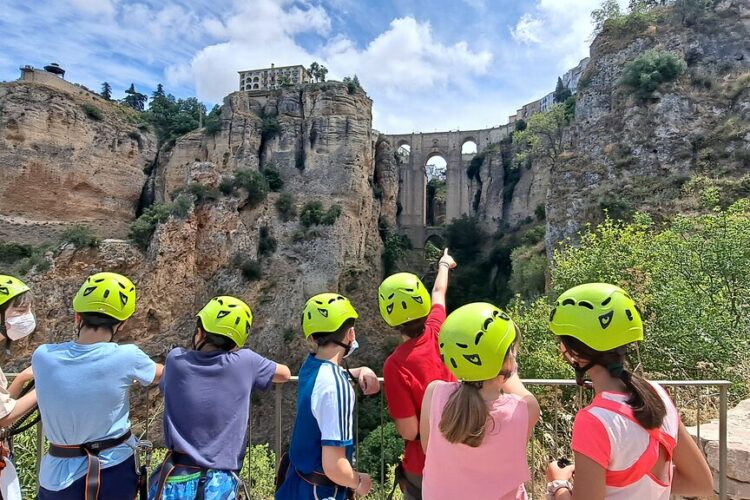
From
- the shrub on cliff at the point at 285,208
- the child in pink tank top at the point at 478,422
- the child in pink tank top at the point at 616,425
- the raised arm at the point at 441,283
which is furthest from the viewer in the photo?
the shrub on cliff at the point at 285,208

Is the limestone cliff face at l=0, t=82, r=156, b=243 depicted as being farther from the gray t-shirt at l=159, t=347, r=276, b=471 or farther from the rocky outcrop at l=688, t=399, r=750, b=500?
the rocky outcrop at l=688, t=399, r=750, b=500

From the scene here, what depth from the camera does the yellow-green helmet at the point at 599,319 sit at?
1.90 metres

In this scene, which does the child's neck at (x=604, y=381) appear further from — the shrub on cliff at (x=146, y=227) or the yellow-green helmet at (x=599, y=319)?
the shrub on cliff at (x=146, y=227)

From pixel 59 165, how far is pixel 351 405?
2658 cm

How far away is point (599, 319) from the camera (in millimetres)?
1929

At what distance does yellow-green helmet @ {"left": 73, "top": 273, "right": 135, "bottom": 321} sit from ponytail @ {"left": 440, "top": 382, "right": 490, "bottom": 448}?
199 centimetres

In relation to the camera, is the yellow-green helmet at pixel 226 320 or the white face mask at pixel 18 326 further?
the white face mask at pixel 18 326

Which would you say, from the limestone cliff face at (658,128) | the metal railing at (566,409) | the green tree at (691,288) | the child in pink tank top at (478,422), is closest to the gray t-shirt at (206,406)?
the metal railing at (566,409)

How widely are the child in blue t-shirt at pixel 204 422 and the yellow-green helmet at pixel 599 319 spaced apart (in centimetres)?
166

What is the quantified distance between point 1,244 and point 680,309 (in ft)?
84.0

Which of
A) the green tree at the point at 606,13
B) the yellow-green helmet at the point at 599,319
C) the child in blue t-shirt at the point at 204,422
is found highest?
the green tree at the point at 606,13

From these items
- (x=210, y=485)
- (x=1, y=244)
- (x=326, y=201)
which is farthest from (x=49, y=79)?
(x=210, y=485)

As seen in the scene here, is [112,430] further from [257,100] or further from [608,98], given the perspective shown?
[257,100]

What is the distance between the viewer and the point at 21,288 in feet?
8.96
